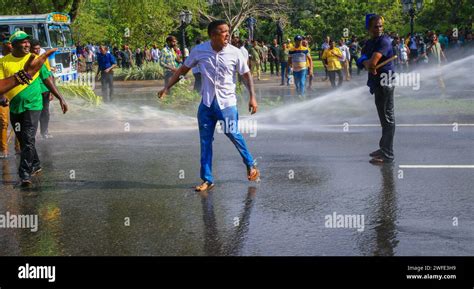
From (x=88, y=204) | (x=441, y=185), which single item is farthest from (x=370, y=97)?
(x=88, y=204)

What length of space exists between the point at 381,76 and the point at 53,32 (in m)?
22.4

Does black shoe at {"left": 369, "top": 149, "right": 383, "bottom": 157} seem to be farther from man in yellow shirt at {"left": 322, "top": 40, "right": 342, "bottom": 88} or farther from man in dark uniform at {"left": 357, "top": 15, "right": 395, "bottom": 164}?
man in yellow shirt at {"left": 322, "top": 40, "right": 342, "bottom": 88}

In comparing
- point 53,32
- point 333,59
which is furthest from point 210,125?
point 53,32

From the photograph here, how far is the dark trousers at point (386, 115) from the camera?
28.1 feet

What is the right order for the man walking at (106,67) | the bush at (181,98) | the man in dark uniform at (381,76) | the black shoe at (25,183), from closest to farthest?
1. the black shoe at (25,183)
2. the man in dark uniform at (381,76)
3. the bush at (181,98)
4. the man walking at (106,67)

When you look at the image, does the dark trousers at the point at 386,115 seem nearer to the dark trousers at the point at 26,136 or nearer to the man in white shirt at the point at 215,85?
the man in white shirt at the point at 215,85

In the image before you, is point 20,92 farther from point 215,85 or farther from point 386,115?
point 386,115

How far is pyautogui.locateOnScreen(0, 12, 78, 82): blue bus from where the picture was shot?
27.3 metres

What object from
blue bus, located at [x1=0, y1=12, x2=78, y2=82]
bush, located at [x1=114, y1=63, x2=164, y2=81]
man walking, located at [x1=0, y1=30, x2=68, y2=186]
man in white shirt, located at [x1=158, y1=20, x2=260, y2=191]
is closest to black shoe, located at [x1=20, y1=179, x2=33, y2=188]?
man walking, located at [x1=0, y1=30, x2=68, y2=186]

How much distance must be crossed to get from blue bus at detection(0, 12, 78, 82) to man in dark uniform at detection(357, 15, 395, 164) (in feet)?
64.9

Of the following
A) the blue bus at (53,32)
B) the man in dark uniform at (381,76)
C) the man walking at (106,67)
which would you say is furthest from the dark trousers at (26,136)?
the blue bus at (53,32)

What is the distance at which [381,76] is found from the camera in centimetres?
845

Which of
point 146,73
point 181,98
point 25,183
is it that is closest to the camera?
point 25,183
